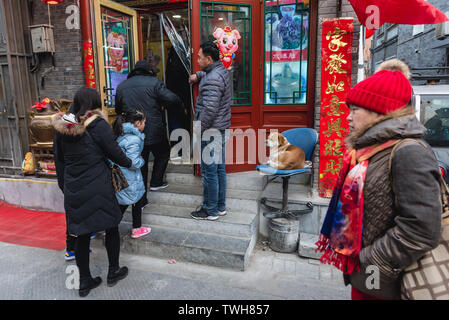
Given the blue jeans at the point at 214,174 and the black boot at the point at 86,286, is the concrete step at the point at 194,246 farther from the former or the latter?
the black boot at the point at 86,286

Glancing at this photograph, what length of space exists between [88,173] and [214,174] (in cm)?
151

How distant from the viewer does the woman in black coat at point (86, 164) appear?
283cm

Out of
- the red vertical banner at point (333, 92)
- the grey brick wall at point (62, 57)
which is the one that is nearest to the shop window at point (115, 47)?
the grey brick wall at point (62, 57)

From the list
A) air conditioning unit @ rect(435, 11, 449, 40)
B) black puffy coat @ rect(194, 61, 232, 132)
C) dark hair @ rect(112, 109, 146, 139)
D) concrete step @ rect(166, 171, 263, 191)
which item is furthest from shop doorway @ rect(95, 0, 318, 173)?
air conditioning unit @ rect(435, 11, 449, 40)

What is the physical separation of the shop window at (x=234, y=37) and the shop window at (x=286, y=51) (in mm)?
294

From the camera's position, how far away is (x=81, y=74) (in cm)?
544

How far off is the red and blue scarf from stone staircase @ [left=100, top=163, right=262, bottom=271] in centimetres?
201

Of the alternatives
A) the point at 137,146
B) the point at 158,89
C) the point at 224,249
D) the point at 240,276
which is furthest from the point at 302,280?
the point at 158,89

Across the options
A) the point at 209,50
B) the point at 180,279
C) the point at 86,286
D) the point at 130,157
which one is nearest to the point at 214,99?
the point at 209,50

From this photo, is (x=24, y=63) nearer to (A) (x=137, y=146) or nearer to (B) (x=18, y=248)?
(B) (x=18, y=248)

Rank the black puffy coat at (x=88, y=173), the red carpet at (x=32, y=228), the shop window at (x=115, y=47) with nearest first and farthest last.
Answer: the black puffy coat at (x=88, y=173)
the red carpet at (x=32, y=228)
the shop window at (x=115, y=47)

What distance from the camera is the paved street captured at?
314 cm

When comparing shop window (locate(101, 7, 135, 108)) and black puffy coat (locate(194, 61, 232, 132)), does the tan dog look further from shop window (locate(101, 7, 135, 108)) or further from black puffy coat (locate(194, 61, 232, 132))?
shop window (locate(101, 7, 135, 108))

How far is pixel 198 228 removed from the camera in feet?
13.4
